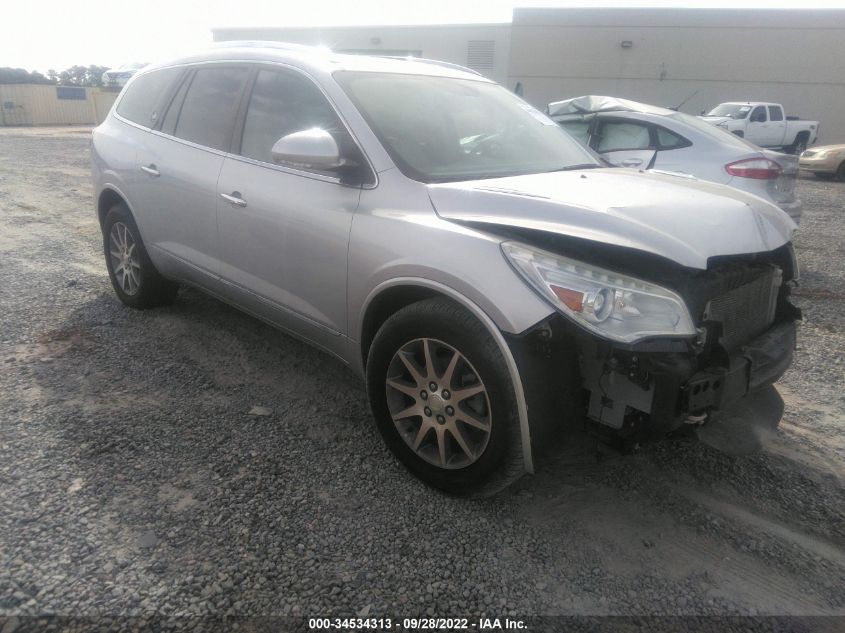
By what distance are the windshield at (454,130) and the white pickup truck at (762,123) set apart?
18869mm

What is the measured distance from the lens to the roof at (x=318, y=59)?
10.9ft

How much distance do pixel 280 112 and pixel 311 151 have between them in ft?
2.54

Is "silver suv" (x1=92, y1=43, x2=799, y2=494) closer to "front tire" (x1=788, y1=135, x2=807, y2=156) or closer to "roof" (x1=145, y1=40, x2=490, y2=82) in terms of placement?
"roof" (x1=145, y1=40, x2=490, y2=82)

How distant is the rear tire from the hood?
2722 millimetres

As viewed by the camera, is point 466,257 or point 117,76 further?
point 117,76

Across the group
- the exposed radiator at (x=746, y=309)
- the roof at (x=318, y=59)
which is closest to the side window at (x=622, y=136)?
the roof at (x=318, y=59)

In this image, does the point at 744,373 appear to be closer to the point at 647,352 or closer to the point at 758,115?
the point at 647,352

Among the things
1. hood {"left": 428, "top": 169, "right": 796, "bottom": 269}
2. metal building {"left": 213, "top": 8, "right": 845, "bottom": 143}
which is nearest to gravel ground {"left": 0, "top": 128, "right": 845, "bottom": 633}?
hood {"left": 428, "top": 169, "right": 796, "bottom": 269}

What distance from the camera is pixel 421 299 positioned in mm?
2656

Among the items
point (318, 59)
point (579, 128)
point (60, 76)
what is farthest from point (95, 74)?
point (318, 59)

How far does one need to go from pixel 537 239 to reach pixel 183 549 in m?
1.76

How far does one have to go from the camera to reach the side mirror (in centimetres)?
277

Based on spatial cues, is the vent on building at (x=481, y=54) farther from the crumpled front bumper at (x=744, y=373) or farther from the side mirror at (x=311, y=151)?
the crumpled front bumper at (x=744, y=373)

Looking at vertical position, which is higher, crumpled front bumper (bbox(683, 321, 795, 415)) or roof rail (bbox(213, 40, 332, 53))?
roof rail (bbox(213, 40, 332, 53))
